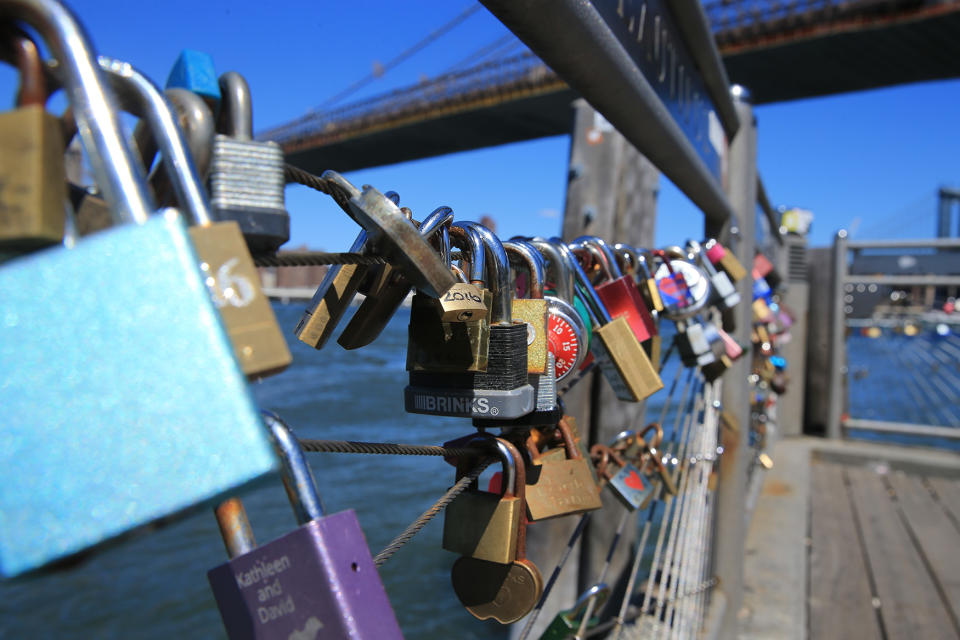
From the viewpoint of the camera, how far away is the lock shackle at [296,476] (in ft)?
1.21

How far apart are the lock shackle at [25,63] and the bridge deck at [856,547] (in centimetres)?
256

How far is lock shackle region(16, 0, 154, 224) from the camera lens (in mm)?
284

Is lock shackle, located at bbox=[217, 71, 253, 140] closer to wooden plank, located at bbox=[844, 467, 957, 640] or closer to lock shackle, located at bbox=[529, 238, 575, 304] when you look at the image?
lock shackle, located at bbox=[529, 238, 575, 304]

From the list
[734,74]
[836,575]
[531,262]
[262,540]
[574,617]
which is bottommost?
[262,540]

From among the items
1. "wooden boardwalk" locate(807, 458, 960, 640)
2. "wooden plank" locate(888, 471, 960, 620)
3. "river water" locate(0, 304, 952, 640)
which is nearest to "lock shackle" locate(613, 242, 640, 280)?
"river water" locate(0, 304, 952, 640)

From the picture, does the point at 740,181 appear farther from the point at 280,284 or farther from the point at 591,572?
the point at 280,284

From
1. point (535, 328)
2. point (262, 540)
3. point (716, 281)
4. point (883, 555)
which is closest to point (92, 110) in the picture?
point (535, 328)

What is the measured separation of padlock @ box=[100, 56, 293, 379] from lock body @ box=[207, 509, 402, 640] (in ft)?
0.32

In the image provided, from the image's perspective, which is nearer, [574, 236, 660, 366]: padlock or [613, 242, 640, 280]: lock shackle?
[574, 236, 660, 366]: padlock

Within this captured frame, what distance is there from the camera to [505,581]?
66cm

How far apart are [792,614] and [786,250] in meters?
3.37

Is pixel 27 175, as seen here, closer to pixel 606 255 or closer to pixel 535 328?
pixel 535 328

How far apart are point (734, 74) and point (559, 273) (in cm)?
1946

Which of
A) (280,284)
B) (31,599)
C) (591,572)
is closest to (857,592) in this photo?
(591,572)
